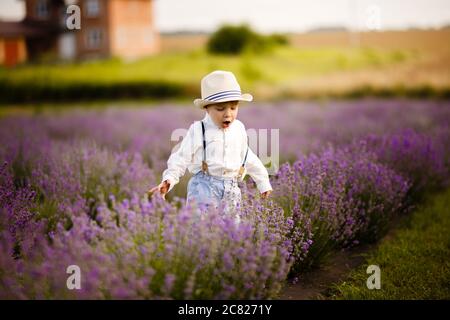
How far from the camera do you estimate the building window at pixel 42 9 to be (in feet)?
95.7

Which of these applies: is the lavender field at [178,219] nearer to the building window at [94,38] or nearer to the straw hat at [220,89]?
the straw hat at [220,89]

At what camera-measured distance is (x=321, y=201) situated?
10.9 feet

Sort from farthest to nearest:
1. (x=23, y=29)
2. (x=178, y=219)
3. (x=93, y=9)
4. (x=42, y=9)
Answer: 1. (x=42, y=9)
2. (x=23, y=29)
3. (x=93, y=9)
4. (x=178, y=219)

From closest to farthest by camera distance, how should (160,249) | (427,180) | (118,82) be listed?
1. (160,249)
2. (427,180)
3. (118,82)

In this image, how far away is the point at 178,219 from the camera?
7.38ft

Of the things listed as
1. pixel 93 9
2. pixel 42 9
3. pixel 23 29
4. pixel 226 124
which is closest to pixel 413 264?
pixel 226 124

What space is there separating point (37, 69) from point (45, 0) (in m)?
8.55

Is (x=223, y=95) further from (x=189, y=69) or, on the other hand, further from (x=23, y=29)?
(x=23, y=29)

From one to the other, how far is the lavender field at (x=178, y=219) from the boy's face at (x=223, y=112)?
40 centimetres

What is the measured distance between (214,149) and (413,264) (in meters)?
1.58

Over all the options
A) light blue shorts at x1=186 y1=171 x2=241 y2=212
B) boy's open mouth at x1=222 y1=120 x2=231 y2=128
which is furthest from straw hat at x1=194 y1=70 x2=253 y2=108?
light blue shorts at x1=186 y1=171 x2=241 y2=212
